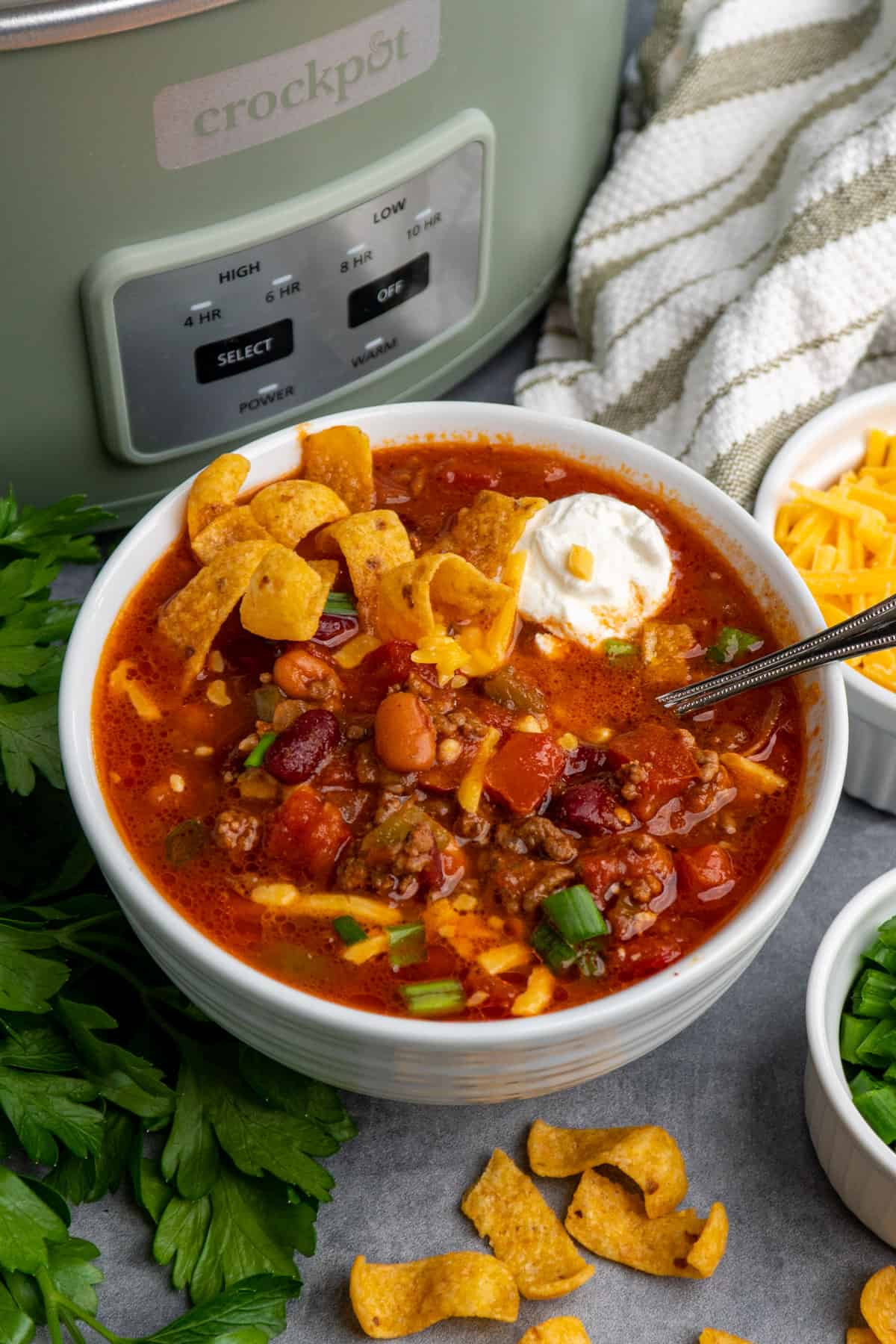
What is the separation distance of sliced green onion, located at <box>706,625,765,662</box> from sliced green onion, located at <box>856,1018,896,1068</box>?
24.0 inches

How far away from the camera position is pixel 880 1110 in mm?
2252

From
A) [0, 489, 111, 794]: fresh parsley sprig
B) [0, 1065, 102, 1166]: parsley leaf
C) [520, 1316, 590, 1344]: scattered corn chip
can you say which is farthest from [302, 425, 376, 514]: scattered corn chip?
[520, 1316, 590, 1344]: scattered corn chip

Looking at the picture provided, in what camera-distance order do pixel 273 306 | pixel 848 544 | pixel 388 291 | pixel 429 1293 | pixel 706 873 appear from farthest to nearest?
pixel 848 544 → pixel 388 291 → pixel 273 306 → pixel 429 1293 → pixel 706 873

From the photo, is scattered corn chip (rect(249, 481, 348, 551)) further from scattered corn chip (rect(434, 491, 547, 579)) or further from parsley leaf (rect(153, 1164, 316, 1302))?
parsley leaf (rect(153, 1164, 316, 1302))

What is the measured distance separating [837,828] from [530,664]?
0.83m

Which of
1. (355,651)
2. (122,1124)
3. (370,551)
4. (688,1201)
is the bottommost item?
(688,1201)

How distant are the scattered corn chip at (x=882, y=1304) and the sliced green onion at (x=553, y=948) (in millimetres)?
705

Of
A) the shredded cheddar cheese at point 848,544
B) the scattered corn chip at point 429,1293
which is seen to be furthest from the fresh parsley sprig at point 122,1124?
the shredded cheddar cheese at point 848,544

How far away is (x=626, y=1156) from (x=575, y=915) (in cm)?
52

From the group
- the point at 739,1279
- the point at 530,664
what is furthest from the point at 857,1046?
the point at 530,664

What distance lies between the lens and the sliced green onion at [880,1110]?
7.36 ft

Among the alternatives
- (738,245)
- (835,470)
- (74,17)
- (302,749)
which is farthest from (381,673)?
(738,245)

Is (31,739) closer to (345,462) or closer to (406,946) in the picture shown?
(345,462)

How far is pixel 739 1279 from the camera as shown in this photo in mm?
2264
